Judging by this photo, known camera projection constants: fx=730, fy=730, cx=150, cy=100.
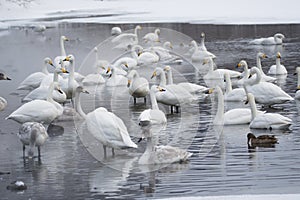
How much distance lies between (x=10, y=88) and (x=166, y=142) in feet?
22.2

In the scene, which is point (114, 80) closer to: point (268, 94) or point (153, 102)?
point (153, 102)

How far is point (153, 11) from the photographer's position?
37.6 meters

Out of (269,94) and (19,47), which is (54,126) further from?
(19,47)

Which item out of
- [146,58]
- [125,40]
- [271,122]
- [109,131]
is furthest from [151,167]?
[125,40]

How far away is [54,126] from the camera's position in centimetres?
1185

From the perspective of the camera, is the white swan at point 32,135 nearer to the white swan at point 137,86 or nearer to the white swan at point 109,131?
the white swan at point 109,131

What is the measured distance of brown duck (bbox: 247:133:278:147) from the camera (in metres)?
9.90

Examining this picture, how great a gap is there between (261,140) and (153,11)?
92.4 ft

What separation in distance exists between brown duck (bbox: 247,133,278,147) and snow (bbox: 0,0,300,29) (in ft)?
62.6

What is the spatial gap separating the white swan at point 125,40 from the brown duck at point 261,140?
13.8 metres

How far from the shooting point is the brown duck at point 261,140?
9.90m

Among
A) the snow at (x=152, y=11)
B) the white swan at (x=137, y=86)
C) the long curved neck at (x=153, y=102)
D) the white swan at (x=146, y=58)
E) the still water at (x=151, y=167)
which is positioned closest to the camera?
the still water at (x=151, y=167)

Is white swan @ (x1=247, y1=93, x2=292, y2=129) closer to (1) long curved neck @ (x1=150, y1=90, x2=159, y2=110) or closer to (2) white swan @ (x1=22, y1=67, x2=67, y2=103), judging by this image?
(1) long curved neck @ (x1=150, y1=90, x2=159, y2=110)

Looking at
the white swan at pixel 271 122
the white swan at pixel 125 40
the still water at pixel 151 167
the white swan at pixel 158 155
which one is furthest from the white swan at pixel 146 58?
the white swan at pixel 158 155
